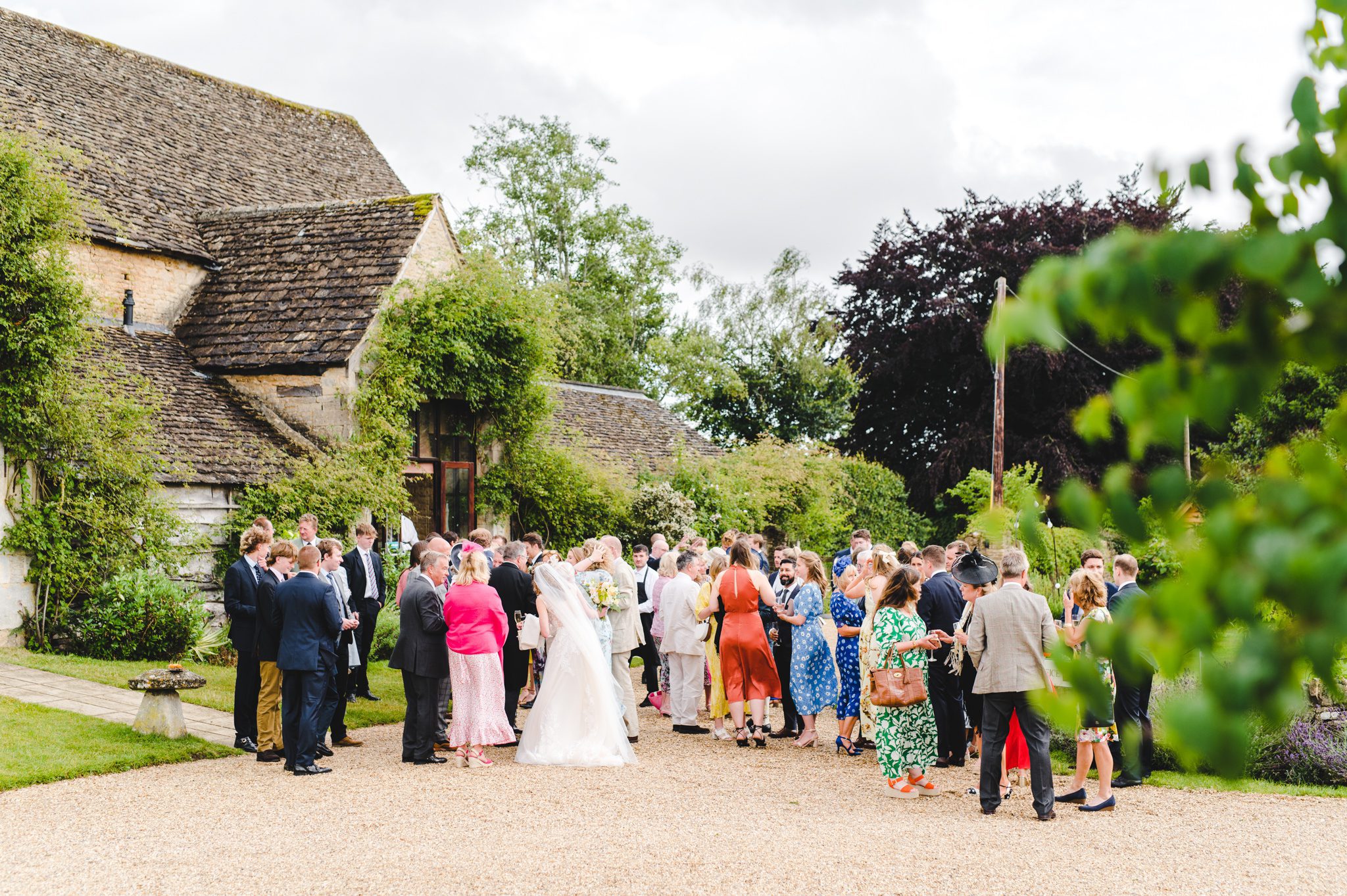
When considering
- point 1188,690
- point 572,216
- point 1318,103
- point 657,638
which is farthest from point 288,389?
point 572,216

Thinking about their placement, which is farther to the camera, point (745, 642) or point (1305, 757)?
point (745, 642)

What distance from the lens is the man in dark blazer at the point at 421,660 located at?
10070mm

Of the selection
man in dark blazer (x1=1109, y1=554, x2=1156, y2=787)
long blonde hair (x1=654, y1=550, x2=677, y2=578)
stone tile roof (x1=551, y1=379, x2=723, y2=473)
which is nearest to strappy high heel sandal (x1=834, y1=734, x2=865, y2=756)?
man in dark blazer (x1=1109, y1=554, x2=1156, y2=787)

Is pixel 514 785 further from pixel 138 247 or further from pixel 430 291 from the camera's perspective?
pixel 138 247

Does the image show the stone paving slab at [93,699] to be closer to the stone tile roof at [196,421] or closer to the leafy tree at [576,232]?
the stone tile roof at [196,421]

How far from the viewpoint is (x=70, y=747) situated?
955 cm

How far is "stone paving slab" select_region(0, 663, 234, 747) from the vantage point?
10.7 metres

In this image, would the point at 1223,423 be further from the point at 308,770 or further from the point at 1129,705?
the point at 308,770

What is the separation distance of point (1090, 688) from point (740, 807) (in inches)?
291

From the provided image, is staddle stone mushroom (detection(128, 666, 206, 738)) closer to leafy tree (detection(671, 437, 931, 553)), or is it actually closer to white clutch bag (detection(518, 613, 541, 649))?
white clutch bag (detection(518, 613, 541, 649))

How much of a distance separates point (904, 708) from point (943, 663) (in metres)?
1.46

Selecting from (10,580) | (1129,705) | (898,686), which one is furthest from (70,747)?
(1129,705)

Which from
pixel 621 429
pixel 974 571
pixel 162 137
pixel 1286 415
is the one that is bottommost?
pixel 974 571

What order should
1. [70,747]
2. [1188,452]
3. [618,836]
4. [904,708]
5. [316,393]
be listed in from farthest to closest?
[1188,452] < [316,393] < [70,747] < [904,708] < [618,836]
